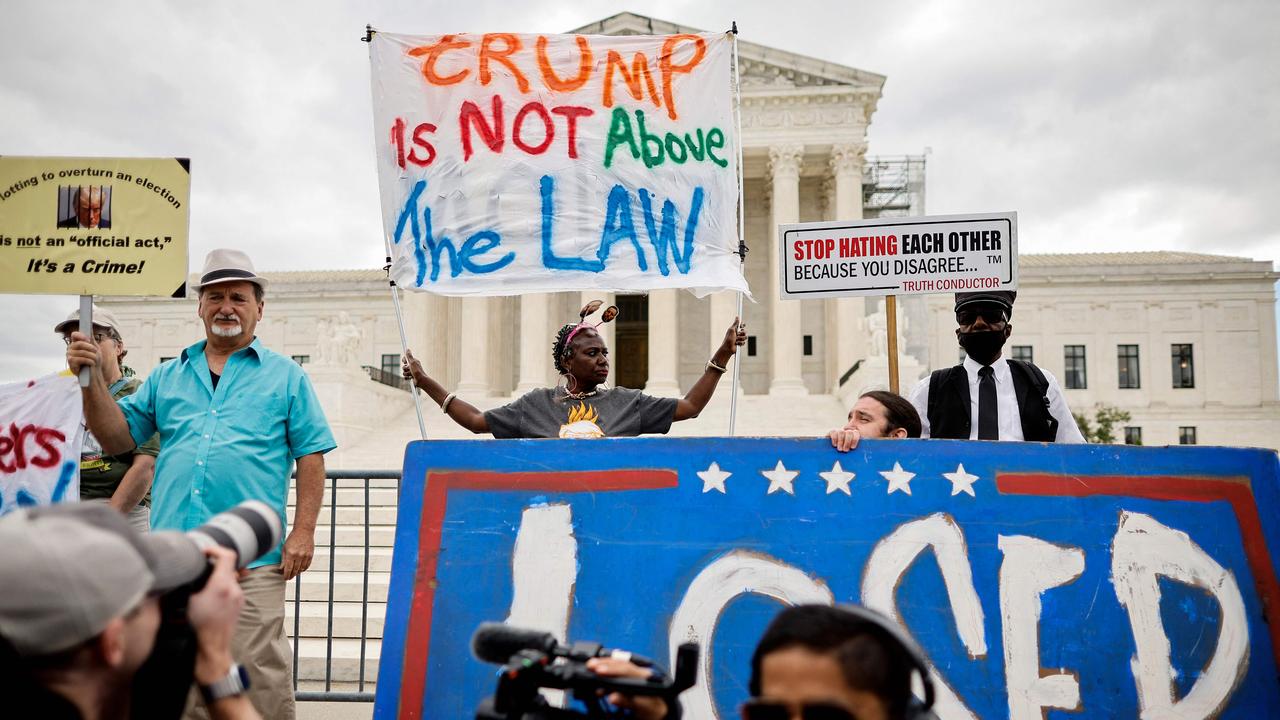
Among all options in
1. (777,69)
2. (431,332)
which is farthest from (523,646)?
(777,69)

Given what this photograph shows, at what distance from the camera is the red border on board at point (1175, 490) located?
2795 mm

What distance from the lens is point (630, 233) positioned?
438cm

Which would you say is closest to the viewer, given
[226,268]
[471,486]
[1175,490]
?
[1175,490]

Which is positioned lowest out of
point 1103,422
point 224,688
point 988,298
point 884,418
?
point 1103,422

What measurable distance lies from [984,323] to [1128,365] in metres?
51.6

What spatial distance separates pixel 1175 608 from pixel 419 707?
233 centimetres

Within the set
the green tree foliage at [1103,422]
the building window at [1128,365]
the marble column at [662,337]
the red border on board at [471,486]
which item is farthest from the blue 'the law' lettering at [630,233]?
the building window at [1128,365]

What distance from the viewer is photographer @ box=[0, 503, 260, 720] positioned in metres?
1.24

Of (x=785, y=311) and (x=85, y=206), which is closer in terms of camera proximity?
(x=85, y=206)

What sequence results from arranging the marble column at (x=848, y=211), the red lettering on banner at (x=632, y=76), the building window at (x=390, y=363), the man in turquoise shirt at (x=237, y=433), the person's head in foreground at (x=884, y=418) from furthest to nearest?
1. the building window at (x=390, y=363)
2. the marble column at (x=848, y=211)
3. the red lettering on banner at (x=632, y=76)
4. the person's head in foreground at (x=884, y=418)
5. the man in turquoise shirt at (x=237, y=433)

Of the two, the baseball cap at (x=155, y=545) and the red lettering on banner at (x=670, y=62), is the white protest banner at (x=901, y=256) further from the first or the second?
the baseball cap at (x=155, y=545)

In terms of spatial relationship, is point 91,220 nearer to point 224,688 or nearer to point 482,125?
point 482,125

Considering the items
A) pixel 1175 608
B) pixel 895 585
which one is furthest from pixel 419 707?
pixel 1175 608

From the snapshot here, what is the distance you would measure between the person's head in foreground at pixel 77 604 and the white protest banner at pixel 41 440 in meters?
3.04
